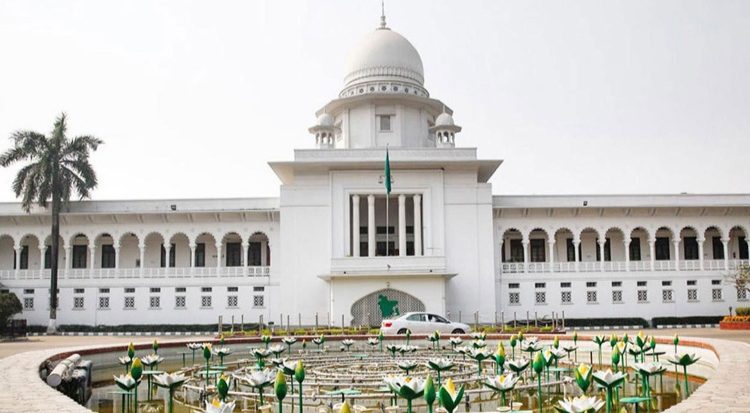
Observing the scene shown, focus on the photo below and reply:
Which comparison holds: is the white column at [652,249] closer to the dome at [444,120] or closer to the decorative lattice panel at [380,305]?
the dome at [444,120]

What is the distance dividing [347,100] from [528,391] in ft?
101

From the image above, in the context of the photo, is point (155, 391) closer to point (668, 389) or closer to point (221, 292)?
point (668, 389)

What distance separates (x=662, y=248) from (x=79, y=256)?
32296 millimetres

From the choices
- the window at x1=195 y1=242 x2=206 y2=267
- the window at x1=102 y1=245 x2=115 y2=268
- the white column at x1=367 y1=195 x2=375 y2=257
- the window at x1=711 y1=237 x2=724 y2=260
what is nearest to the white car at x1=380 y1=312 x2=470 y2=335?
the white column at x1=367 y1=195 x2=375 y2=257

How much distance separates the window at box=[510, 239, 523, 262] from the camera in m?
42.7

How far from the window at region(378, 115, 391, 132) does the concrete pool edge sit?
27.7 metres

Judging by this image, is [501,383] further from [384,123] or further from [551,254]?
[384,123]

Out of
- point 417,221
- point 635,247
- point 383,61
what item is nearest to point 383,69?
point 383,61

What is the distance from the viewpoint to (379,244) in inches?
1636

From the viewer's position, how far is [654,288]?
4009cm

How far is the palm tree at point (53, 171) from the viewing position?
38094mm

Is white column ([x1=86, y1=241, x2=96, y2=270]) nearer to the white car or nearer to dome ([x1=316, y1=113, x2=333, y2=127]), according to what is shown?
dome ([x1=316, y1=113, x2=333, y2=127])

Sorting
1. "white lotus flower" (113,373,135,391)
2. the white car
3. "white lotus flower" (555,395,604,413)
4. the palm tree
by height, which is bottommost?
the white car

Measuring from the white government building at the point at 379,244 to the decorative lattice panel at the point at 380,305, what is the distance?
106 mm
